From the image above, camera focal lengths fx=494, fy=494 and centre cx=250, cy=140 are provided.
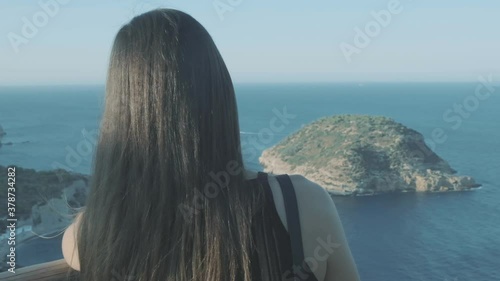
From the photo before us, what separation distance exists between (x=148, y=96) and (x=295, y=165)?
73.0 feet

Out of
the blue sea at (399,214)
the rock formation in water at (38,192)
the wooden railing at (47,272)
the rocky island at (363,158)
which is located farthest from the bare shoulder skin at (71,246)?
the rocky island at (363,158)

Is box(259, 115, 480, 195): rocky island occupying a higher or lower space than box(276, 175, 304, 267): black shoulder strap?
lower

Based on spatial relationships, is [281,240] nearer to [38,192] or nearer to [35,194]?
[38,192]

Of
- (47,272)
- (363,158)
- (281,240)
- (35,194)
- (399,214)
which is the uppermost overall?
(281,240)

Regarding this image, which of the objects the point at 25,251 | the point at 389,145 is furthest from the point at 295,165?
the point at 25,251

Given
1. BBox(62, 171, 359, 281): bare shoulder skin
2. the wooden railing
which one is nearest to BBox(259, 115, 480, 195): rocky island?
the wooden railing

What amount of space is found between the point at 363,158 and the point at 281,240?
24.7m

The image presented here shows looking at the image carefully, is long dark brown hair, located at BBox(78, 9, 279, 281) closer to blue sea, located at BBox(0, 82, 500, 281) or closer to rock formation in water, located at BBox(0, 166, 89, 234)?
rock formation in water, located at BBox(0, 166, 89, 234)

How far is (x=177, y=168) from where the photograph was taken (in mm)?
618

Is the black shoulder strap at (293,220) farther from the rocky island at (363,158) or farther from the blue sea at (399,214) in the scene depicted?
the rocky island at (363,158)

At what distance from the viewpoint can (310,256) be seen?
62 centimetres

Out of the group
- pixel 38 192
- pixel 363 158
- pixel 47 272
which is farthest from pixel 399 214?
pixel 47 272

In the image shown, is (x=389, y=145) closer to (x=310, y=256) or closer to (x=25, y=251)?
(x=25, y=251)

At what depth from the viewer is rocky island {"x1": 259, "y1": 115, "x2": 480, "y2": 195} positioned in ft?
76.8
